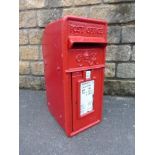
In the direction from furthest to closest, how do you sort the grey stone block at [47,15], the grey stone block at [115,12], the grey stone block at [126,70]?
the grey stone block at [47,15], the grey stone block at [126,70], the grey stone block at [115,12]

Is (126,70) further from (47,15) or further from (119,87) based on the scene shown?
(47,15)

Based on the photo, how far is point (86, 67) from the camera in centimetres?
201

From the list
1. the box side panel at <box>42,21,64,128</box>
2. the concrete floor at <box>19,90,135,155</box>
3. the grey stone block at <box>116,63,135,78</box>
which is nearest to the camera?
the concrete floor at <box>19,90,135,155</box>

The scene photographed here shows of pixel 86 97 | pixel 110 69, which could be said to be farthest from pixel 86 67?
pixel 110 69

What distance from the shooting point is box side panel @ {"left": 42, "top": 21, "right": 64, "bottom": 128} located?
1.94 metres

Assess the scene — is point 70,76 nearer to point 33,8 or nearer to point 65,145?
point 65,145

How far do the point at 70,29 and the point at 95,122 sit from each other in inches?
36.1

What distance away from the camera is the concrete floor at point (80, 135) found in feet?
5.87

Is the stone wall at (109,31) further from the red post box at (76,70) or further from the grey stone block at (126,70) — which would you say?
the red post box at (76,70)

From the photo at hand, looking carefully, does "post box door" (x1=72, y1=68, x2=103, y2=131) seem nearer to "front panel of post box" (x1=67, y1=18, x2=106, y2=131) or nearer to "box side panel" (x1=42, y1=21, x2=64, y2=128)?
"front panel of post box" (x1=67, y1=18, x2=106, y2=131)

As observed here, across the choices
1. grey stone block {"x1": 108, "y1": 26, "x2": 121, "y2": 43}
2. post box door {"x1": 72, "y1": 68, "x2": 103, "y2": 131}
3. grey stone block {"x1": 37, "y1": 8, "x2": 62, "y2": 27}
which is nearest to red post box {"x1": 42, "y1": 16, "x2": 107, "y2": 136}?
post box door {"x1": 72, "y1": 68, "x2": 103, "y2": 131}

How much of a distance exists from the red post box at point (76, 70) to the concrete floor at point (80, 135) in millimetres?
93

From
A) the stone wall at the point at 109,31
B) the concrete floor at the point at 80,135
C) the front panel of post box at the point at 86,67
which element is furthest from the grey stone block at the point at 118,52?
the front panel of post box at the point at 86,67

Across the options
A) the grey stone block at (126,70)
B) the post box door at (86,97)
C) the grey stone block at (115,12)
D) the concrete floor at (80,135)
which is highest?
the grey stone block at (115,12)
